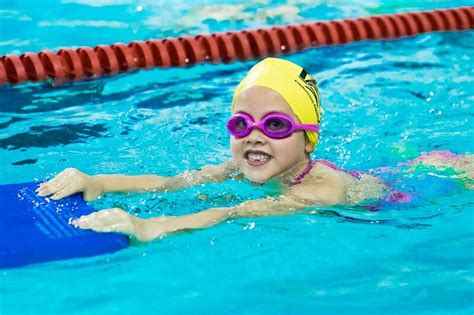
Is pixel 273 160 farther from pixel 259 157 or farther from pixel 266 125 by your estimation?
pixel 266 125

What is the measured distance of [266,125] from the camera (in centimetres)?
334

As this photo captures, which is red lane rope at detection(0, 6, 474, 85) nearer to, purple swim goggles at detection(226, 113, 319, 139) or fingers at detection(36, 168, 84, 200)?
fingers at detection(36, 168, 84, 200)

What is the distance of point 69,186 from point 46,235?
1.33ft

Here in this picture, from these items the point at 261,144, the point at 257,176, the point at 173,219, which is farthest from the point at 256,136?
the point at 173,219

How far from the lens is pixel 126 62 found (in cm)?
580

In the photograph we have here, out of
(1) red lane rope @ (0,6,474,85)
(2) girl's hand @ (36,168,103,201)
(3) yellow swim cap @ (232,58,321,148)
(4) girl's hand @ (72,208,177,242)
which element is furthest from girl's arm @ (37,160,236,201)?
(1) red lane rope @ (0,6,474,85)

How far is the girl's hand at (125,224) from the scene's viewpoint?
2918 mm

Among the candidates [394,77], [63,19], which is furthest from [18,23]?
[394,77]

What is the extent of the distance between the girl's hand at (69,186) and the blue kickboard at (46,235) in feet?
0.18

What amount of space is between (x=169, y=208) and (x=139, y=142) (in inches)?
44.1

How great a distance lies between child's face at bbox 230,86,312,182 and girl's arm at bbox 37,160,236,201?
38 cm

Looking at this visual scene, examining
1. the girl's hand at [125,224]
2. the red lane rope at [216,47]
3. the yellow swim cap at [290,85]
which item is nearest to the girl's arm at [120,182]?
the girl's hand at [125,224]

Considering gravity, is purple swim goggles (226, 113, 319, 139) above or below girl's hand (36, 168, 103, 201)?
above

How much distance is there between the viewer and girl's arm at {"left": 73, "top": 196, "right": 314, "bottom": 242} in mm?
2931
